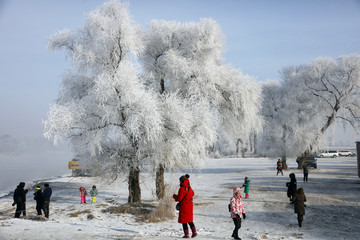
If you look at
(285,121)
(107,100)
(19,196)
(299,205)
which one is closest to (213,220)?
(299,205)

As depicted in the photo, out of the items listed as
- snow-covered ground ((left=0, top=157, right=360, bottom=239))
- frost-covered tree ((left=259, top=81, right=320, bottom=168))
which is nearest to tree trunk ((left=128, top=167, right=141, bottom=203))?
snow-covered ground ((left=0, top=157, right=360, bottom=239))

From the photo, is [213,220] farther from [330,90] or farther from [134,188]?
[330,90]

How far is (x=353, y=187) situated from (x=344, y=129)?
43.5ft

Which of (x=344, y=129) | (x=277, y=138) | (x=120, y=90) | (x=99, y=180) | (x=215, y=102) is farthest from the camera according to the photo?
(x=277, y=138)

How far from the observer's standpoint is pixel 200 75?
712 inches

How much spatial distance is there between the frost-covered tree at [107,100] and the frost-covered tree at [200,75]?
1.81 metres

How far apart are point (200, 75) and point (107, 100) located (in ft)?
20.7

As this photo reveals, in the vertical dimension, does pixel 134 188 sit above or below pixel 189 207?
below

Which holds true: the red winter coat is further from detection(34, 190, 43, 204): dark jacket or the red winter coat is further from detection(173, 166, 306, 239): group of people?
detection(34, 190, 43, 204): dark jacket

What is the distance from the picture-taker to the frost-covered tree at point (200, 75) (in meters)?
17.8

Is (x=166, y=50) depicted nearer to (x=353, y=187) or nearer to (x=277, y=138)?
(x=353, y=187)

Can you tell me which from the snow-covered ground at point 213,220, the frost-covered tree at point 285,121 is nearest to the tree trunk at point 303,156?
the frost-covered tree at point 285,121

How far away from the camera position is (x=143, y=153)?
49.4ft

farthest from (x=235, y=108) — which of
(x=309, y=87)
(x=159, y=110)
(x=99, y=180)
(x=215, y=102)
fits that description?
(x=309, y=87)
